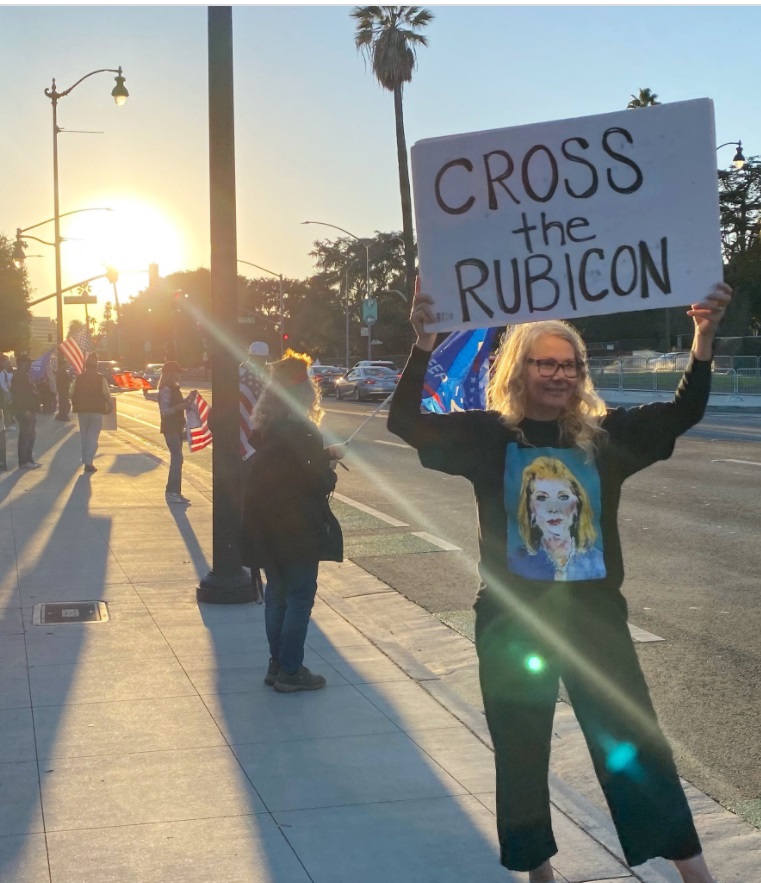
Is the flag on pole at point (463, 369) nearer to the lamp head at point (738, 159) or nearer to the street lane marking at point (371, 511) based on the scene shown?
the street lane marking at point (371, 511)

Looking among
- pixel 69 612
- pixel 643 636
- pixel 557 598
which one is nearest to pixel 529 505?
pixel 557 598

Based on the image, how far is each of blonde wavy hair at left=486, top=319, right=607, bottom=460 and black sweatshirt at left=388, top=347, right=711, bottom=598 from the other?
1.1 inches

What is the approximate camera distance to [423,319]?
3580 mm

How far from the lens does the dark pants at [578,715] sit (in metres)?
3.28

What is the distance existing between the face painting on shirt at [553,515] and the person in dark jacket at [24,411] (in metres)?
15.6

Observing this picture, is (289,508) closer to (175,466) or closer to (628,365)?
(175,466)

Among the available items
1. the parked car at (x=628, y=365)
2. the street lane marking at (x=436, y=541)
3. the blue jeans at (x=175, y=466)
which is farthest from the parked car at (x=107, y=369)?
the parked car at (x=628, y=365)

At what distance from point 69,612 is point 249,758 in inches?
127

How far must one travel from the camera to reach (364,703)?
5.65 metres

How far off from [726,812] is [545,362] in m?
2.12

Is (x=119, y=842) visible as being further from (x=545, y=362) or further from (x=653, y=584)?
(x=653, y=584)

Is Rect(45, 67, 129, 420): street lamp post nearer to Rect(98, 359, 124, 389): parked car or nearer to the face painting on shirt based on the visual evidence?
Rect(98, 359, 124, 389): parked car

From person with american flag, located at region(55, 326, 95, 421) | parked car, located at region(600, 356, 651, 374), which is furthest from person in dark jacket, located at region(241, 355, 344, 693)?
parked car, located at region(600, 356, 651, 374)

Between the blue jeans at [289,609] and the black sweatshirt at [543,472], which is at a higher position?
the black sweatshirt at [543,472]
